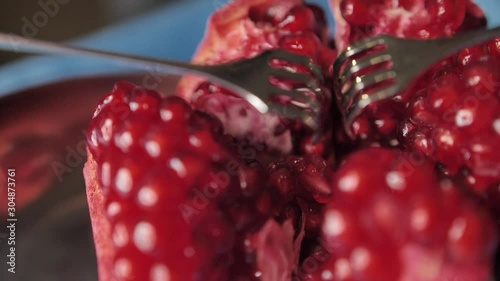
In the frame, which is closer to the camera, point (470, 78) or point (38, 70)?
point (470, 78)

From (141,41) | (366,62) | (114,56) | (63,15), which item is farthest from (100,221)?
(63,15)

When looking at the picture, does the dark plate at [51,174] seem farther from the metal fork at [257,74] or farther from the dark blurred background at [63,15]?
the dark blurred background at [63,15]

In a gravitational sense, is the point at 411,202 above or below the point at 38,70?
below

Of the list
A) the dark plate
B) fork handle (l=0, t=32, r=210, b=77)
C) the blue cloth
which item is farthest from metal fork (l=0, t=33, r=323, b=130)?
the blue cloth

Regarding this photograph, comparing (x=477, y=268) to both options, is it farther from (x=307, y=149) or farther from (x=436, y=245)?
(x=307, y=149)

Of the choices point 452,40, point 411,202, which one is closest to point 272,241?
point 411,202

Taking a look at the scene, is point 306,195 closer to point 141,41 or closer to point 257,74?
point 257,74

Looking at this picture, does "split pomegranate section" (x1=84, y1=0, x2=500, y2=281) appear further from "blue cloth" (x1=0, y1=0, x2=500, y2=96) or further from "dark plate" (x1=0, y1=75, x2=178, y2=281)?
"blue cloth" (x1=0, y1=0, x2=500, y2=96)
